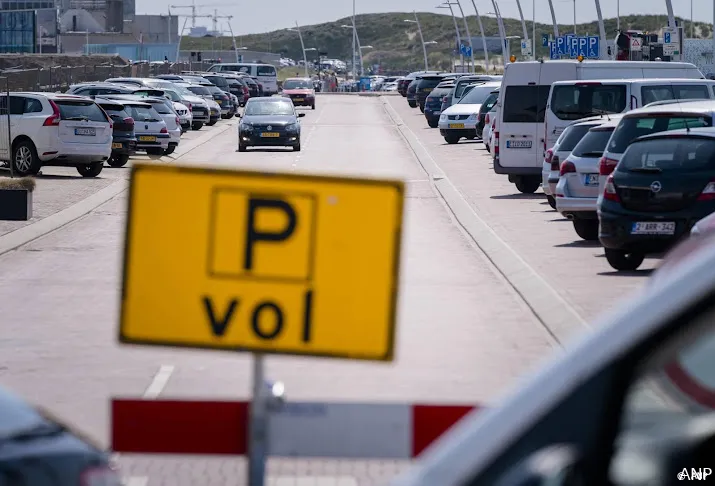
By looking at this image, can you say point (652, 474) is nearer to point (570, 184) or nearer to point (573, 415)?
point (573, 415)

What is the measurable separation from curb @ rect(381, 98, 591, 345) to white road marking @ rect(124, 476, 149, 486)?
5143mm

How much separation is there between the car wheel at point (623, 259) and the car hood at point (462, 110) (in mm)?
30726

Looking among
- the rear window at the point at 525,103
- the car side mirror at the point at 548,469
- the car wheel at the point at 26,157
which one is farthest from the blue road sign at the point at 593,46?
the car side mirror at the point at 548,469

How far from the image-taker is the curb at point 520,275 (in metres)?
13.2

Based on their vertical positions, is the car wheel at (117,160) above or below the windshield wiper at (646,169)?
below

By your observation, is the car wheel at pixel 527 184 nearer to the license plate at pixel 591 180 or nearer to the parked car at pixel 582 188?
the parked car at pixel 582 188

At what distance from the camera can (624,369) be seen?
251 cm

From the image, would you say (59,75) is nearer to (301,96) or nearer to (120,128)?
(301,96)

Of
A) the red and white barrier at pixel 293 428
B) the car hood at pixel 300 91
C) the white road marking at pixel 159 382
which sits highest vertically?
the red and white barrier at pixel 293 428

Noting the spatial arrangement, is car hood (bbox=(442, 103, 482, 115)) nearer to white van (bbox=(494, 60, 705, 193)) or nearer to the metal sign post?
white van (bbox=(494, 60, 705, 193))

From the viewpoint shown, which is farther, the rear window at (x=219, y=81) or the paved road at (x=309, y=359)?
the rear window at (x=219, y=81)

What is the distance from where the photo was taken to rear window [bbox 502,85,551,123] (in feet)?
95.4

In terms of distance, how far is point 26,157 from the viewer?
32.9 metres

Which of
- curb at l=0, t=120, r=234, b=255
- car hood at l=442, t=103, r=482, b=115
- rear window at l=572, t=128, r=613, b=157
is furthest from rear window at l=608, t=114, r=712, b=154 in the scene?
car hood at l=442, t=103, r=482, b=115
